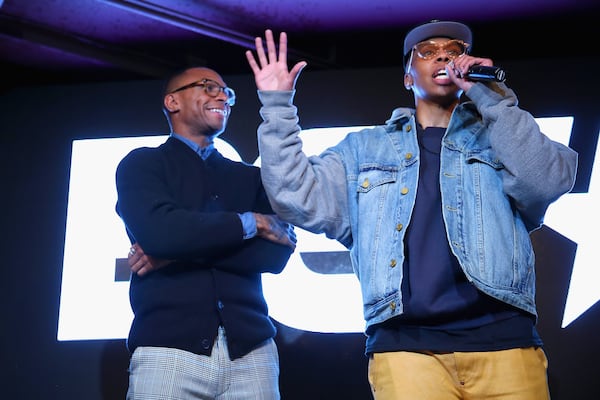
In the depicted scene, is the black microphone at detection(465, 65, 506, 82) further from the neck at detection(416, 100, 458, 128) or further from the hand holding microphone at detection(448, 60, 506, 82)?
the neck at detection(416, 100, 458, 128)

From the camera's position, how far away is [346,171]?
94.2 inches

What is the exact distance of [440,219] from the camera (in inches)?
86.4

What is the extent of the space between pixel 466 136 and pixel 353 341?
1.57m

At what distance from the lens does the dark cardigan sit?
2.47 m

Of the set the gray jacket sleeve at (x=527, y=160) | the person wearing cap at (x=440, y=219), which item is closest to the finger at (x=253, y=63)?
the person wearing cap at (x=440, y=219)

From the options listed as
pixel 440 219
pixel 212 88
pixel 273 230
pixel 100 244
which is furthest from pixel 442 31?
pixel 100 244

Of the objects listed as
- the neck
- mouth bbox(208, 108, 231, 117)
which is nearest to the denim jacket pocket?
the neck

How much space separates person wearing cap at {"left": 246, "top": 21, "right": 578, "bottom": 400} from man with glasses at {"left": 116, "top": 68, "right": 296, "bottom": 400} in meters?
0.35

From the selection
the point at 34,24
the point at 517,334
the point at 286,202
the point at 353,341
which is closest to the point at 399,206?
the point at 286,202

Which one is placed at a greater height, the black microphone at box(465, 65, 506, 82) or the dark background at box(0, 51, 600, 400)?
the black microphone at box(465, 65, 506, 82)

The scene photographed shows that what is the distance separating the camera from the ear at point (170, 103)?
3070mm

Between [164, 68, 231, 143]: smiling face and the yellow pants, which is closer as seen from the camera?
the yellow pants

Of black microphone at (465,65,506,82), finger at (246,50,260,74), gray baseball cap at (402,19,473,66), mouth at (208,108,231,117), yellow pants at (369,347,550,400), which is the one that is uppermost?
gray baseball cap at (402,19,473,66)

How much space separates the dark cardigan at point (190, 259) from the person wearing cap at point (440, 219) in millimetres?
Result: 354
